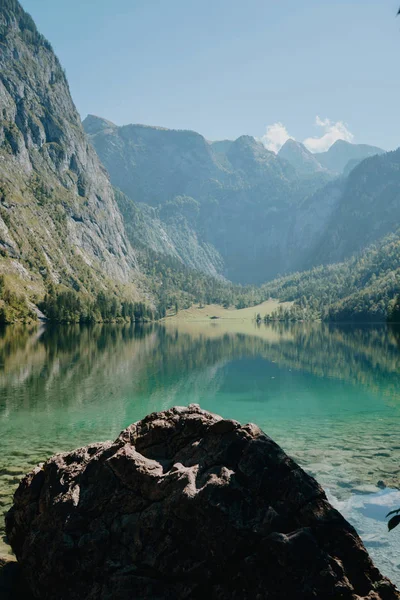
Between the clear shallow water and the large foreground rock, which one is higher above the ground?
the large foreground rock

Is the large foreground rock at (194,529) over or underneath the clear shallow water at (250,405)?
over

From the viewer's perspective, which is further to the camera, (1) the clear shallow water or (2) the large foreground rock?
(1) the clear shallow water

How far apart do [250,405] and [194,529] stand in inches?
1617

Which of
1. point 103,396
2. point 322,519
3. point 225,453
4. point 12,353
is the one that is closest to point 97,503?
point 225,453

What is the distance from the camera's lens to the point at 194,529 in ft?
35.8

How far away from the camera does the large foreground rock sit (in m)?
10.2

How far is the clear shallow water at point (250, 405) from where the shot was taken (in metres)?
24.7

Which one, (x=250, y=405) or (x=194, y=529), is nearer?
(x=194, y=529)

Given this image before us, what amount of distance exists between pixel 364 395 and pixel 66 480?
50.3 metres

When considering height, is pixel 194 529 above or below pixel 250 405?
above

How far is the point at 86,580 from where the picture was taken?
1133 centimetres

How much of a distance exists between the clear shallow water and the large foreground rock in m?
5.15

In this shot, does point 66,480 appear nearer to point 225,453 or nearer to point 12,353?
point 225,453

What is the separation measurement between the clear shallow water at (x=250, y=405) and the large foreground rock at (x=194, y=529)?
203 inches
